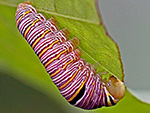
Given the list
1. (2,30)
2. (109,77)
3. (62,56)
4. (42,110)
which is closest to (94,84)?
(109,77)

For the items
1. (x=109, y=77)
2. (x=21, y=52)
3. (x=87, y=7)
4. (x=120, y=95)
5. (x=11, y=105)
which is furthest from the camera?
(x=11, y=105)

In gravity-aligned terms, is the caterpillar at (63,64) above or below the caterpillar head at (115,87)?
above

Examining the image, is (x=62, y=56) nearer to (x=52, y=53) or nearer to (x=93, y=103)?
→ (x=52, y=53)

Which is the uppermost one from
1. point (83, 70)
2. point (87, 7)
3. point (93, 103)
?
point (87, 7)

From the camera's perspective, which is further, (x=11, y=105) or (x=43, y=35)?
(x=11, y=105)

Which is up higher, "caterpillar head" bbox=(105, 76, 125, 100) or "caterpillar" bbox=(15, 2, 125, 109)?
"caterpillar" bbox=(15, 2, 125, 109)

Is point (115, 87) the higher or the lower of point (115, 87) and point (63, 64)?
the lower
